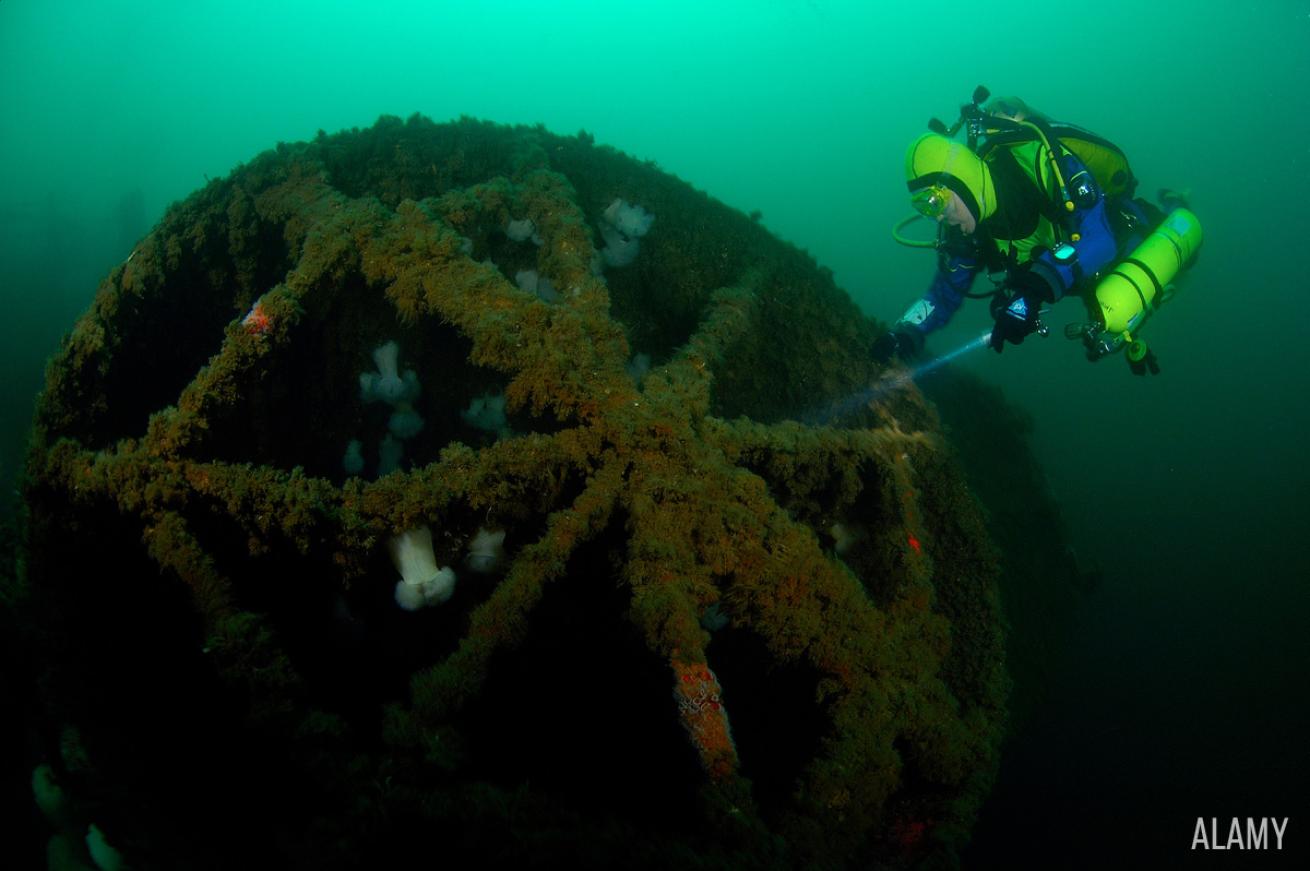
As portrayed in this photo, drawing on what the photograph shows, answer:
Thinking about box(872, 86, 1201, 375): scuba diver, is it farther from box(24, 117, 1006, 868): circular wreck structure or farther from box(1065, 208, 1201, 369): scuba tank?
box(24, 117, 1006, 868): circular wreck structure

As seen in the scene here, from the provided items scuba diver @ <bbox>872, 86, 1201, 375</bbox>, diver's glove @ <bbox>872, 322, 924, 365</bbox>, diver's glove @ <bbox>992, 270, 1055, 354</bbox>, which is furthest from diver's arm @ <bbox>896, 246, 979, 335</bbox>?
diver's glove @ <bbox>992, 270, 1055, 354</bbox>

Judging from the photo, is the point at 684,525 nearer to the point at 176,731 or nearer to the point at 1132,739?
the point at 176,731

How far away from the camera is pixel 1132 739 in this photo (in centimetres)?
605

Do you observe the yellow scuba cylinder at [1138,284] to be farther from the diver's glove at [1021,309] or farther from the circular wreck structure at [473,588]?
the circular wreck structure at [473,588]

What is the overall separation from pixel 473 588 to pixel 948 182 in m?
4.56

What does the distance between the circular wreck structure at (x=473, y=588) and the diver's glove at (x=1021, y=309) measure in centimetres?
169

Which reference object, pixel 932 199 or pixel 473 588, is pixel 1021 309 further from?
pixel 473 588

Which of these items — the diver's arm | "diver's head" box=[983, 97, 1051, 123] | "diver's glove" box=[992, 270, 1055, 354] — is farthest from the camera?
"diver's head" box=[983, 97, 1051, 123]

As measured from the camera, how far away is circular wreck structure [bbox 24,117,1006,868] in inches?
62.0

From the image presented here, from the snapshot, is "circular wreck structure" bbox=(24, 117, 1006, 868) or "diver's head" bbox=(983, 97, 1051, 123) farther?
"diver's head" bbox=(983, 97, 1051, 123)

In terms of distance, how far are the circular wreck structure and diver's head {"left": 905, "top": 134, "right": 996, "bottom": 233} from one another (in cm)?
247

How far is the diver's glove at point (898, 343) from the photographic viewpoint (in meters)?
3.71

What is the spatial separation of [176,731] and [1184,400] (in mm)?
22813

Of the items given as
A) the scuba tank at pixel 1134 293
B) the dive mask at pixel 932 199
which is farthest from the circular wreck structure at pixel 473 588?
the scuba tank at pixel 1134 293
